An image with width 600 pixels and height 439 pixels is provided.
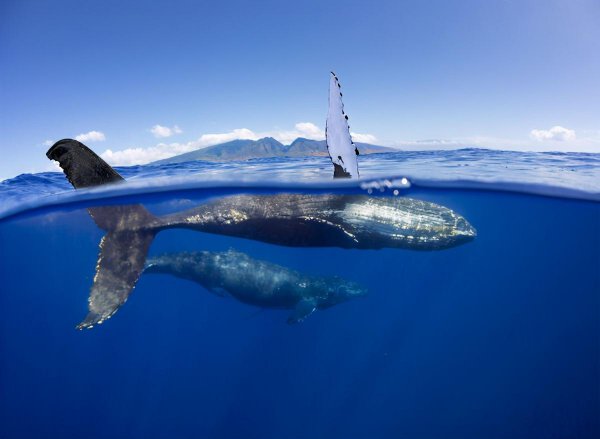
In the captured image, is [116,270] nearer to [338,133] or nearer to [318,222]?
[318,222]

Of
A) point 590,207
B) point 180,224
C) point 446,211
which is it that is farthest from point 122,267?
point 590,207

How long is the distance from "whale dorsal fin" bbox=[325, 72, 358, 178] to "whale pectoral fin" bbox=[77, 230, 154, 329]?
209 inches

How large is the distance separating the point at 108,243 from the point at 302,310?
5.74 m

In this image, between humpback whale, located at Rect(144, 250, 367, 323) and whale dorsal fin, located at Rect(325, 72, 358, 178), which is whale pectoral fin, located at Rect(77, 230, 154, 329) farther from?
whale dorsal fin, located at Rect(325, 72, 358, 178)

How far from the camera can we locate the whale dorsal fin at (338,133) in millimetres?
4617

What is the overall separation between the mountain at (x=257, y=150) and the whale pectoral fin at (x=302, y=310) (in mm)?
9435

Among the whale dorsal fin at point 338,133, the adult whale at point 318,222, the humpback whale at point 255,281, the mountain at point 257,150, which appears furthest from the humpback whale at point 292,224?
the mountain at point 257,150

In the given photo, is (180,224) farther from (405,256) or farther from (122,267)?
(405,256)

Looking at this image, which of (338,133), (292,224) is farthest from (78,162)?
(338,133)

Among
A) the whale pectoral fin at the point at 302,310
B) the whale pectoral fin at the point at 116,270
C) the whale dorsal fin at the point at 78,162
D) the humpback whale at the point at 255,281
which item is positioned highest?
the whale dorsal fin at the point at 78,162

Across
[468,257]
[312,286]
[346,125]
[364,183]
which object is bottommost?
[468,257]

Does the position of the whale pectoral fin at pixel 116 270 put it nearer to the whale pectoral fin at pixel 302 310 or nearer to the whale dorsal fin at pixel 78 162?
the whale dorsal fin at pixel 78 162

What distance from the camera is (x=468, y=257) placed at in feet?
63.0

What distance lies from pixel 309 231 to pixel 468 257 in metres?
13.6
